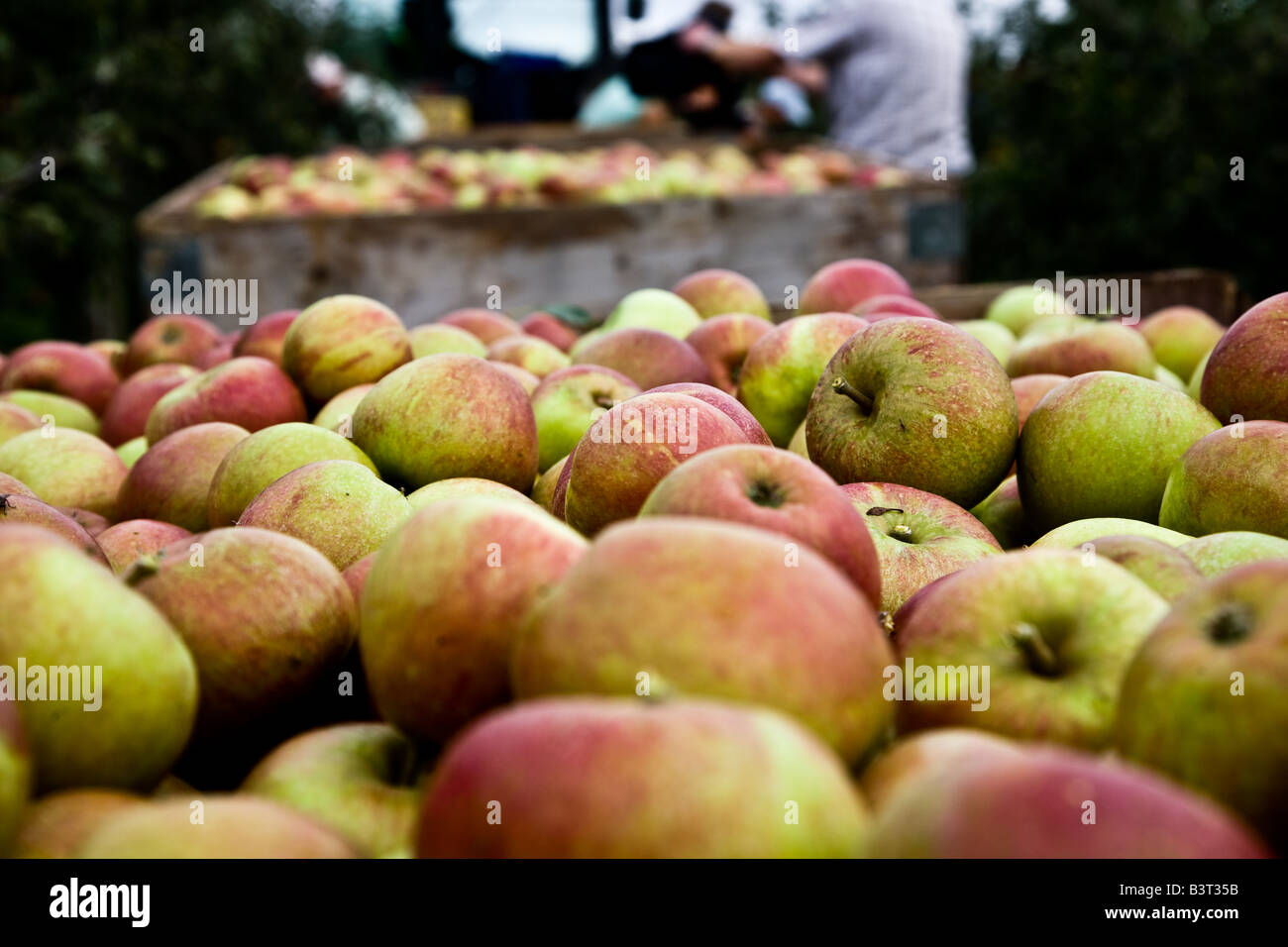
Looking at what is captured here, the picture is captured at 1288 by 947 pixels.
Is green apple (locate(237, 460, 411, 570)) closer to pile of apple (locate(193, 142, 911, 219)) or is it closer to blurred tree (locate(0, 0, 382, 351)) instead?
pile of apple (locate(193, 142, 911, 219))

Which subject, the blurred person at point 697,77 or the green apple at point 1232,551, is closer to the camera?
the green apple at point 1232,551

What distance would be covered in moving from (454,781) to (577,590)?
0.75 feet

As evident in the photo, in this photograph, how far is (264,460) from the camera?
2164 millimetres

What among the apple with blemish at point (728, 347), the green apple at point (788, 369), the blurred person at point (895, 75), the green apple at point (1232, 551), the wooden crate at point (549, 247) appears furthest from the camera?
the blurred person at point (895, 75)

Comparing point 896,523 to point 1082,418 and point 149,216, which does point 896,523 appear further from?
point 149,216

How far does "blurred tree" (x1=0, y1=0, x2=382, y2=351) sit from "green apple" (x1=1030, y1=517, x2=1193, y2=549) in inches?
→ 261

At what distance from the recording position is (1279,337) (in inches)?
87.0

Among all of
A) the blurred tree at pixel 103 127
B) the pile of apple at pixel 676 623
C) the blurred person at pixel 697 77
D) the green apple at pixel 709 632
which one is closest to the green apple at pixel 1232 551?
the pile of apple at pixel 676 623

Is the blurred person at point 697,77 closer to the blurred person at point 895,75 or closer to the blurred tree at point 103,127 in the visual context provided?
the blurred person at point 895,75

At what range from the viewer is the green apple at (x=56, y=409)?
3076mm

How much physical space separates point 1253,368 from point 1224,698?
4.61ft

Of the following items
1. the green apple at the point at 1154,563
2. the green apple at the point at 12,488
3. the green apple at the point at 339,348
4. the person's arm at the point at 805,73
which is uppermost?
the person's arm at the point at 805,73

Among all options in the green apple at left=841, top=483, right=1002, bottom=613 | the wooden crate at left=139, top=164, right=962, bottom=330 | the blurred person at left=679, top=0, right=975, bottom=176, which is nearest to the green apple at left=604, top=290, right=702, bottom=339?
the green apple at left=841, top=483, right=1002, bottom=613

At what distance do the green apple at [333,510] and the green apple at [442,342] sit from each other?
3.59ft
